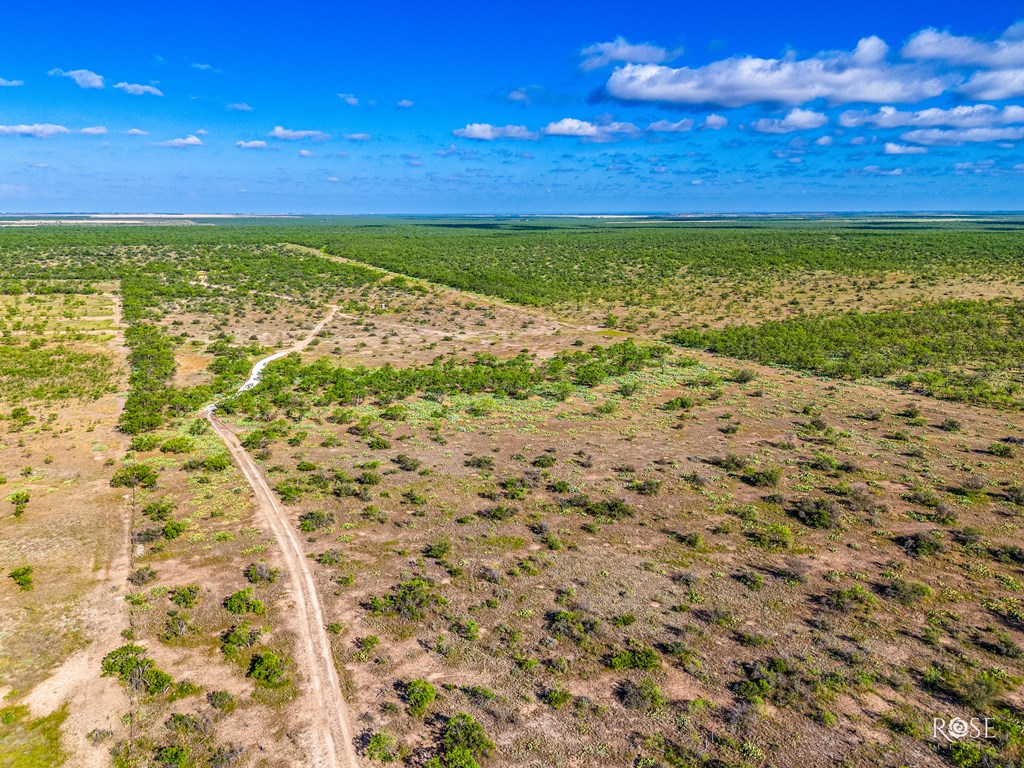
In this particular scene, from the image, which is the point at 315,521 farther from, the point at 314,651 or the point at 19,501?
the point at 19,501

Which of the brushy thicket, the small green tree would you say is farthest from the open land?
the brushy thicket

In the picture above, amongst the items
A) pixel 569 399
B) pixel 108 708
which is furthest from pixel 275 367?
pixel 108 708

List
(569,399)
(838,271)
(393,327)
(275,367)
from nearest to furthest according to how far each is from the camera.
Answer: (569,399)
(275,367)
(393,327)
(838,271)

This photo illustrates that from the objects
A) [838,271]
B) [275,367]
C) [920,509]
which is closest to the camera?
[920,509]

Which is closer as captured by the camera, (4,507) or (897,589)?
(897,589)

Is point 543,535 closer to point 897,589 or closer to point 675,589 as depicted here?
point 675,589

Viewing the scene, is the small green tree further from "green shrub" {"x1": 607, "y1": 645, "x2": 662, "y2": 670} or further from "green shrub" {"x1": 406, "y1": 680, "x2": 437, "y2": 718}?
"green shrub" {"x1": 607, "y1": 645, "x2": 662, "y2": 670}
